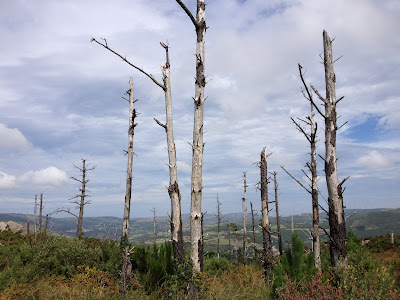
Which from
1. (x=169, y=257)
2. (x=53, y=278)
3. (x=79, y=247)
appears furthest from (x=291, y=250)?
(x=79, y=247)

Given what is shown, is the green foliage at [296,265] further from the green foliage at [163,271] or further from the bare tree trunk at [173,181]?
the bare tree trunk at [173,181]

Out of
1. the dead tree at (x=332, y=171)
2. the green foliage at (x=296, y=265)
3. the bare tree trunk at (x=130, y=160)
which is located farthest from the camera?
the bare tree trunk at (x=130, y=160)

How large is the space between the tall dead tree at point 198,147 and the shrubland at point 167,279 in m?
0.41

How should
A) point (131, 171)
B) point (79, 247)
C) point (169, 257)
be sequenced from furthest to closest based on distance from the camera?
1. point (131, 171)
2. point (79, 247)
3. point (169, 257)

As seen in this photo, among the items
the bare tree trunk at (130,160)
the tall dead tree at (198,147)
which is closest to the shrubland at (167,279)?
the tall dead tree at (198,147)

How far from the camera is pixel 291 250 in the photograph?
24.3 ft

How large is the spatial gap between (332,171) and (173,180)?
3.92 m

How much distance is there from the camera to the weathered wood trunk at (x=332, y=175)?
6.10 metres

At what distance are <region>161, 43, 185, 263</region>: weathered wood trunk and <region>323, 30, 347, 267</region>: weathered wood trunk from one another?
12.4 feet

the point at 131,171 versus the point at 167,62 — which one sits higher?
the point at 167,62

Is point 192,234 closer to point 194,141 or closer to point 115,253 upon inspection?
point 194,141

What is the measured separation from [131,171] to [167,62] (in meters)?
6.28

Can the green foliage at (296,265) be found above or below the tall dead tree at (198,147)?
below

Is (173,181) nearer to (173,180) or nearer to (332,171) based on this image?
(173,180)
